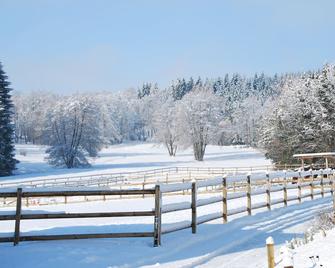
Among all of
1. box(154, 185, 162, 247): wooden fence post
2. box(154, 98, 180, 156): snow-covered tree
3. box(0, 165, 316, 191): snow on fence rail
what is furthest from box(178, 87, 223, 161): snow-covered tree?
box(154, 185, 162, 247): wooden fence post

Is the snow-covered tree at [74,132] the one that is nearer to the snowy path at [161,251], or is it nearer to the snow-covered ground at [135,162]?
the snow-covered ground at [135,162]

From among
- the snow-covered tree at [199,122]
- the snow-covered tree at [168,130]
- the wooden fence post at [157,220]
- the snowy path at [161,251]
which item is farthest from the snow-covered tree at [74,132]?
the wooden fence post at [157,220]

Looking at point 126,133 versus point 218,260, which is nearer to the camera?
point 218,260

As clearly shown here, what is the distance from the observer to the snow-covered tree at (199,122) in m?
85.7

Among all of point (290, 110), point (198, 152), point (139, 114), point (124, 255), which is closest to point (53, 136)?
point (198, 152)

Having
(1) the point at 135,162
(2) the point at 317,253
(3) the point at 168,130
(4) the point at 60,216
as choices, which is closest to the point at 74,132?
(1) the point at 135,162

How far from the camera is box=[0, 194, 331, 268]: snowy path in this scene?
909 cm

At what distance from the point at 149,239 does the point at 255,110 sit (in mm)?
140446

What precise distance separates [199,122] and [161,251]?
77.3 m

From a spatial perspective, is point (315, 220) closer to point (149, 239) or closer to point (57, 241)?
point (149, 239)

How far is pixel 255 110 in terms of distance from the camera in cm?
14838

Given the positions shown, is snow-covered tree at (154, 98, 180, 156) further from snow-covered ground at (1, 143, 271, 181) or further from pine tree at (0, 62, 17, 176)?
pine tree at (0, 62, 17, 176)

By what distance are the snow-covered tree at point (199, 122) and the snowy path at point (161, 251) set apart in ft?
238

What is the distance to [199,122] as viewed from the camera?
285ft
